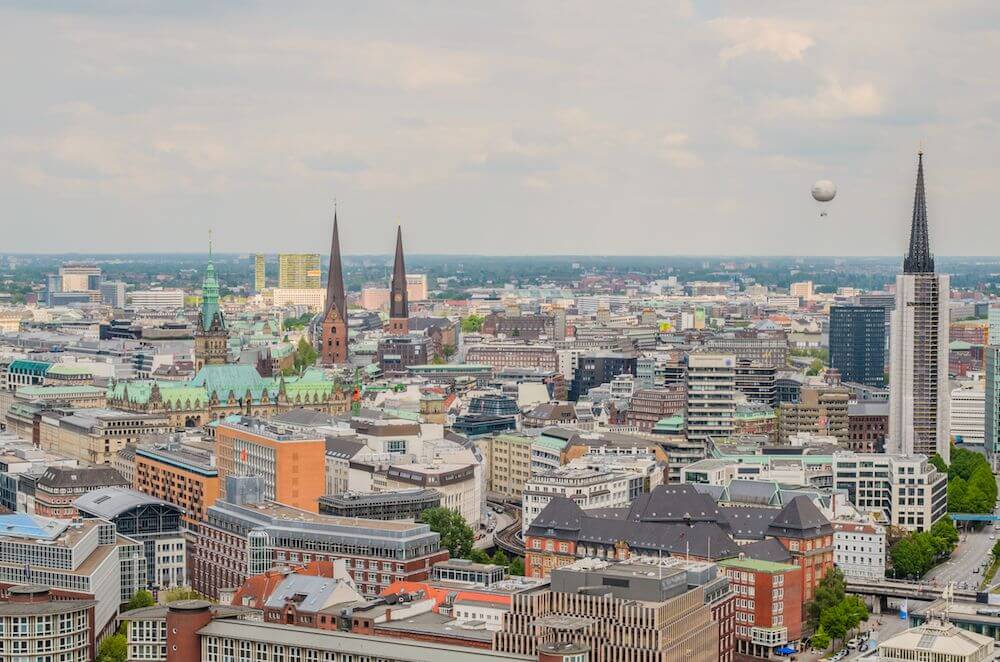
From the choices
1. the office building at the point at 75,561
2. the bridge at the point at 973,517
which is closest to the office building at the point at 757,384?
the bridge at the point at 973,517

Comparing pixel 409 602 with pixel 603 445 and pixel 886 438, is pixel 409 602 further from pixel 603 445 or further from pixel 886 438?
pixel 886 438

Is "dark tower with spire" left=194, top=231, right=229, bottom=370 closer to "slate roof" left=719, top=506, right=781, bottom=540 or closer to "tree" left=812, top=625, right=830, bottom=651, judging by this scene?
"slate roof" left=719, top=506, right=781, bottom=540

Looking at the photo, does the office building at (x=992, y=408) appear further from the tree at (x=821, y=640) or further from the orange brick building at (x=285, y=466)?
the tree at (x=821, y=640)

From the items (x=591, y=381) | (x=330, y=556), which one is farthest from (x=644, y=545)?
(x=591, y=381)

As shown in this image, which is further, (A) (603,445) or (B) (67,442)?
(B) (67,442)

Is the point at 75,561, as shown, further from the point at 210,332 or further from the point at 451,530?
the point at 210,332

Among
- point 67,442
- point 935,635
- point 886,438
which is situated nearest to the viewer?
point 935,635

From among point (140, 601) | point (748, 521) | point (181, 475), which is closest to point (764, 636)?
point (748, 521)

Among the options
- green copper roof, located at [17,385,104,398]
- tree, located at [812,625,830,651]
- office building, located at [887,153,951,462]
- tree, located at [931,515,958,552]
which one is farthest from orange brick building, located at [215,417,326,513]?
green copper roof, located at [17,385,104,398]
